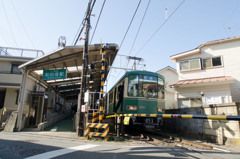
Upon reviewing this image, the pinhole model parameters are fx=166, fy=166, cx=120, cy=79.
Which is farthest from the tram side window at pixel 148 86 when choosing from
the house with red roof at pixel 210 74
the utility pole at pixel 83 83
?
the house with red roof at pixel 210 74

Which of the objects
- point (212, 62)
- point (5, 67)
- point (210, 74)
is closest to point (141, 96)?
point (210, 74)

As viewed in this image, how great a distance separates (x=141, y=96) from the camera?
864 centimetres

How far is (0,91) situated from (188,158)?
693 inches

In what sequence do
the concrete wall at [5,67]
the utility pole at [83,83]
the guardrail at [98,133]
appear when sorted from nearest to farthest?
the guardrail at [98,133] < the utility pole at [83,83] < the concrete wall at [5,67]

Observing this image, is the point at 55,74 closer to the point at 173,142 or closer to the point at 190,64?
the point at 173,142

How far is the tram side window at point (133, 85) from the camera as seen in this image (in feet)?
28.2

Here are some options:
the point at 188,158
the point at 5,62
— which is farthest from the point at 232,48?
the point at 5,62

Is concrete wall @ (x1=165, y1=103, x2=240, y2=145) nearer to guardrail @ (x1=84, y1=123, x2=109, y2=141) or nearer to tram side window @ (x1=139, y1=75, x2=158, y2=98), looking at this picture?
tram side window @ (x1=139, y1=75, x2=158, y2=98)

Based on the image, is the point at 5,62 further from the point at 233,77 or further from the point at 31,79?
the point at 233,77

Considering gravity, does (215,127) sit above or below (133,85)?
below

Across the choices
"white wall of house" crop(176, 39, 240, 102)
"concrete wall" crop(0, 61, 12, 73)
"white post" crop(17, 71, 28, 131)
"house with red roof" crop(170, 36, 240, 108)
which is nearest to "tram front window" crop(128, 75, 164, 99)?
"house with red roof" crop(170, 36, 240, 108)

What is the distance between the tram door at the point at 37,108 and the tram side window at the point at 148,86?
Result: 7630 mm

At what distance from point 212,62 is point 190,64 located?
5.12ft

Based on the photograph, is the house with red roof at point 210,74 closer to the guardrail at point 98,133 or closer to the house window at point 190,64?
the house window at point 190,64
